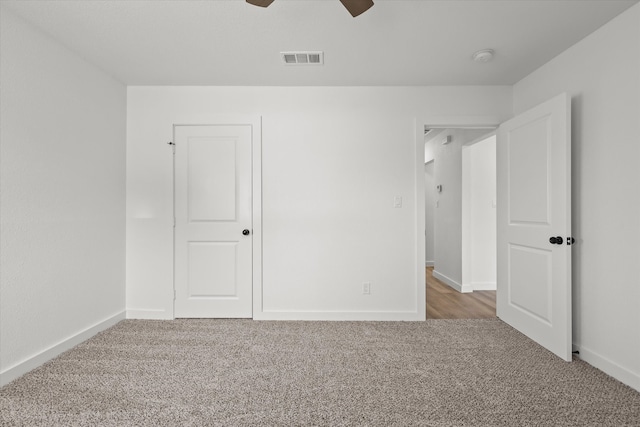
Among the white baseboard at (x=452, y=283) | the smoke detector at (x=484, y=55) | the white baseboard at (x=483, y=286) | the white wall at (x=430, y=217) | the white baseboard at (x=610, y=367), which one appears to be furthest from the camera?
the white wall at (x=430, y=217)

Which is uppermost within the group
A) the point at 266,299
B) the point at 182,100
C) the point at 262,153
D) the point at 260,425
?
the point at 182,100

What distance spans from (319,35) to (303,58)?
1.24 feet

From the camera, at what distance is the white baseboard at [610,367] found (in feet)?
6.53

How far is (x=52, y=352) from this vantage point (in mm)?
2355

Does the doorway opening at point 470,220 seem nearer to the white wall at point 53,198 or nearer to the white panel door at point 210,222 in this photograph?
the white panel door at point 210,222

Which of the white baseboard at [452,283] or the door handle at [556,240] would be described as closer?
the door handle at [556,240]

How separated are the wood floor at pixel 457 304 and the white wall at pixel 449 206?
223 mm

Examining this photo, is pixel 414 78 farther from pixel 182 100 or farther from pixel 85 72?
pixel 85 72

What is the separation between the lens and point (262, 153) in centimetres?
325

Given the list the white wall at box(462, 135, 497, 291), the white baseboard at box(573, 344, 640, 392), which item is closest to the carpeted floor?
the white baseboard at box(573, 344, 640, 392)

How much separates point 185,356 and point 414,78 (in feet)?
10.4

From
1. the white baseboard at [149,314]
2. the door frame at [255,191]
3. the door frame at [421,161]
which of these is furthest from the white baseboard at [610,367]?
the white baseboard at [149,314]

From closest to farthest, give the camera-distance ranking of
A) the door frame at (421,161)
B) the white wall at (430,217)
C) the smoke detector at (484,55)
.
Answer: the smoke detector at (484,55) < the door frame at (421,161) < the white wall at (430,217)

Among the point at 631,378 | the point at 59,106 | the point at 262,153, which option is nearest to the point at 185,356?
the point at 262,153
